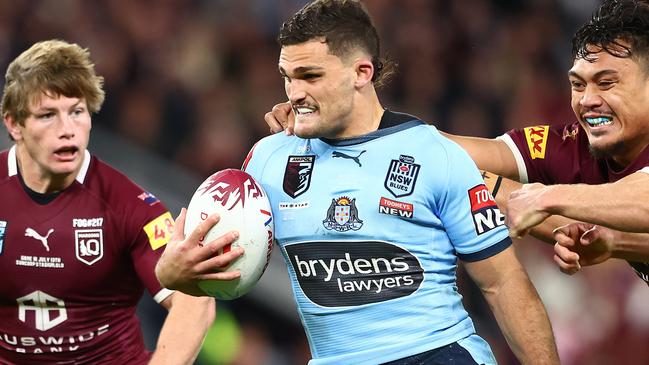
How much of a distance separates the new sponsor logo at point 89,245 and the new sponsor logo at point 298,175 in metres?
1.06

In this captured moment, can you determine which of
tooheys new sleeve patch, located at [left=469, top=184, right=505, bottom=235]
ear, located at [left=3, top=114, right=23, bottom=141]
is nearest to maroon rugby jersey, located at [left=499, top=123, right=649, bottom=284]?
tooheys new sleeve patch, located at [left=469, top=184, right=505, bottom=235]

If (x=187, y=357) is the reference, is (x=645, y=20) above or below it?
above

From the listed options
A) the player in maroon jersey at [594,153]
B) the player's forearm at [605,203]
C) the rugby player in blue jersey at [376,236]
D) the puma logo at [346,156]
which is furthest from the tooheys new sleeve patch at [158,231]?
the player's forearm at [605,203]

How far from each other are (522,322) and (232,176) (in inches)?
47.8

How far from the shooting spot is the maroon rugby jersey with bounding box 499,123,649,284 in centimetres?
510

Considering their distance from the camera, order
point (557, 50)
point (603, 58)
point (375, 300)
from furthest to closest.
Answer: point (557, 50)
point (603, 58)
point (375, 300)

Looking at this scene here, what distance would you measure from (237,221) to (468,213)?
860 millimetres

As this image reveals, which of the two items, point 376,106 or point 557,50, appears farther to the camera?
point 557,50

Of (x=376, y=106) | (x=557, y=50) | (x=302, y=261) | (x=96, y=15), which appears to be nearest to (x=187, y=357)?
(x=302, y=261)

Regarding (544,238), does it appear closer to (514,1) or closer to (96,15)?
(96,15)

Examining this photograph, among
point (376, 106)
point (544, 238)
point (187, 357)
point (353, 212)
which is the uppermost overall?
point (376, 106)

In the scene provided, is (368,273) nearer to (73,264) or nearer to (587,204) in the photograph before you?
(587,204)

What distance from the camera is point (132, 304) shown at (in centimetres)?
532

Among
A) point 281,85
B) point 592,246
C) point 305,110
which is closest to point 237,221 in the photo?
point 305,110
